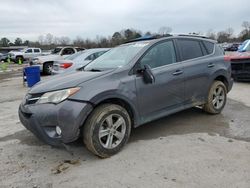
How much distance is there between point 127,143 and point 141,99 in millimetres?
765

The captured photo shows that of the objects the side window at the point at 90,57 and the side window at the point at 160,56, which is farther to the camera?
the side window at the point at 90,57

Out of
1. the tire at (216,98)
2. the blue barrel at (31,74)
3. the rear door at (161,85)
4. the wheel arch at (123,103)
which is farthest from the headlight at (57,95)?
the blue barrel at (31,74)

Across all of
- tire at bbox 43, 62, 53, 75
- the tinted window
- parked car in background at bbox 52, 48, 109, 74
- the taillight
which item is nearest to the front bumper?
the tinted window

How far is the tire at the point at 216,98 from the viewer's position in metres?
5.63

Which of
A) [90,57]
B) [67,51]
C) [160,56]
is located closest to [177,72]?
[160,56]

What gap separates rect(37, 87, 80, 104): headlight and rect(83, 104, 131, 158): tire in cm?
41

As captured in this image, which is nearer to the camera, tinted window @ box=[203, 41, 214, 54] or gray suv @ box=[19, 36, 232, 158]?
gray suv @ box=[19, 36, 232, 158]

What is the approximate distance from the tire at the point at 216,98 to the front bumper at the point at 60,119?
9.77ft

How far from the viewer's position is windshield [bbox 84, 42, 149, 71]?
4.42 meters

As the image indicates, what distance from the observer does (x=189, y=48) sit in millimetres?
5297

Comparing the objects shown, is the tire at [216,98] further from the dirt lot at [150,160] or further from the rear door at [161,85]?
the rear door at [161,85]

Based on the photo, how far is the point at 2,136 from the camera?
501 cm

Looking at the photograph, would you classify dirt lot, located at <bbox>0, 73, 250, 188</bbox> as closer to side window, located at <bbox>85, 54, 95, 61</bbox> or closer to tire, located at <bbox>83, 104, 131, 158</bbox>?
tire, located at <bbox>83, 104, 131, 158</bbox>

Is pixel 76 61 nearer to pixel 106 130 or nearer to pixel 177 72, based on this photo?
pixel 177 72
